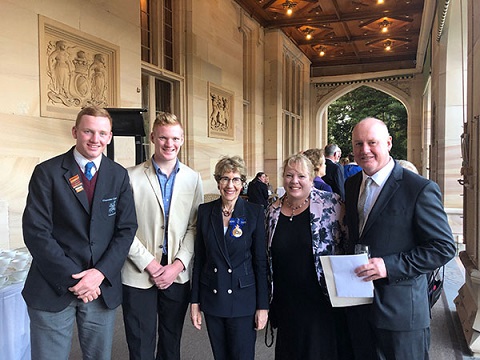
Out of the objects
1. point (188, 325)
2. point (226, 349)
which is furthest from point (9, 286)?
point (188, 325)

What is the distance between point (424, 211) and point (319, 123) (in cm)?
1481

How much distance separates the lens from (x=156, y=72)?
6.34 meters

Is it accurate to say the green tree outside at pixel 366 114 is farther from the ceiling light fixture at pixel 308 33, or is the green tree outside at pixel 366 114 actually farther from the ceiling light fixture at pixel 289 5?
the ceiling light fixture at pixel 289 5

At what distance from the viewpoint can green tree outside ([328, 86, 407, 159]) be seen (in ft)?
78.0

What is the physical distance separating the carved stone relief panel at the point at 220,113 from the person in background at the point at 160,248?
576 cm

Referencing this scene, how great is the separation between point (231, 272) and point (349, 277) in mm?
571

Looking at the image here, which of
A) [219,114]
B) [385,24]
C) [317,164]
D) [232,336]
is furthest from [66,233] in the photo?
[385,24]

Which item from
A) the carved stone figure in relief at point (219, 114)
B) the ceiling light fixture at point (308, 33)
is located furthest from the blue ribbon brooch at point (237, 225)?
the ceiling light fixture at point (308, 33)

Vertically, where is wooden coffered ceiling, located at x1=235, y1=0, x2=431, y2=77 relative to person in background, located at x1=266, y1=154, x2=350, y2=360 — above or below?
above

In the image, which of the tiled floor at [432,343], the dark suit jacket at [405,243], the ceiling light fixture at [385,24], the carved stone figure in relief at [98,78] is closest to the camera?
the dark suit jacket at [405,243]

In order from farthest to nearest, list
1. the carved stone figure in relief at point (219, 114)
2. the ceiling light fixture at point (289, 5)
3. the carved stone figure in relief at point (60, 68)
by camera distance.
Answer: the ceiling light fixture at point (289, 5)
the carved stone figure in relief at point (219, 114)
the carved stone figure in relief at point (60, 68)

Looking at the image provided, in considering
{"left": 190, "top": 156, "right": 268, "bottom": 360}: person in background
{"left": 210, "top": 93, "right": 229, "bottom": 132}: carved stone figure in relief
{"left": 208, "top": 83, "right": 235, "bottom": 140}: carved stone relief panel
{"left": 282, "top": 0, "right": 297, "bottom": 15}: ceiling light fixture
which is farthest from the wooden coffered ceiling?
{"left": 190, "top": 156, "right": 268, "bottom": 360}: person in background

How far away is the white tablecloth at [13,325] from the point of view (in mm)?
1959

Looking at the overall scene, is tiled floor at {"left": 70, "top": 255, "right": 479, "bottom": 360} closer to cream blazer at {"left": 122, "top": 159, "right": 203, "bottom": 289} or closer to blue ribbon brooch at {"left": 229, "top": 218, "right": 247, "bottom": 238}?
cream blazer at {"left": 122, "top": 159, "right": 203, "bottom": 289}
